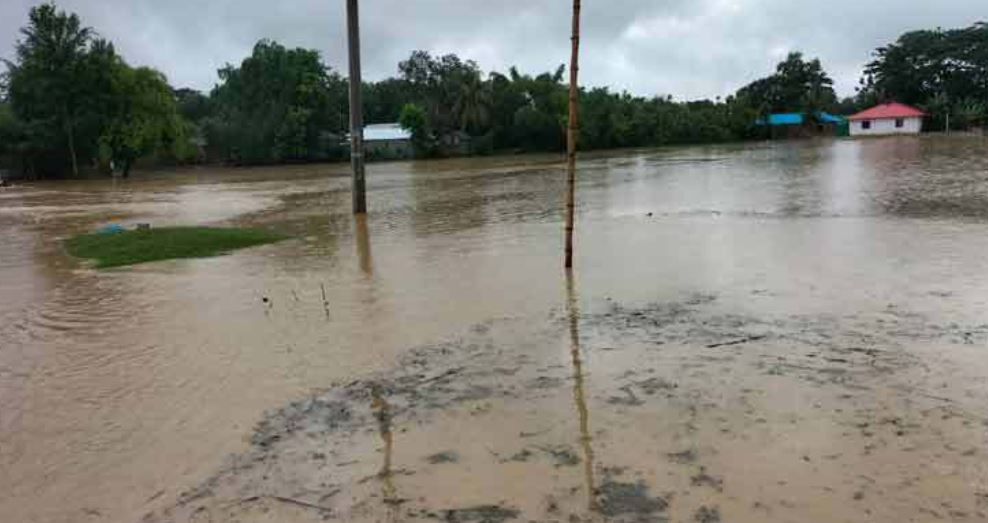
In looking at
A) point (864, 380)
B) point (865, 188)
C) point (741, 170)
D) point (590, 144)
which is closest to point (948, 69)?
point (590, 144)

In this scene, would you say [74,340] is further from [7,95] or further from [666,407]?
[7,95]

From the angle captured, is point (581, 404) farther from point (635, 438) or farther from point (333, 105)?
point (333, 105)

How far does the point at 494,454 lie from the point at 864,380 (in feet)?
8.10

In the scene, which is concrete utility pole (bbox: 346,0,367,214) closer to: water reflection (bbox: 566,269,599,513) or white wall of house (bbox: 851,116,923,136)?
water reflection (bbox: 566,269,599,513)

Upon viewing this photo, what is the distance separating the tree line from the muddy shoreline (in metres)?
45.7

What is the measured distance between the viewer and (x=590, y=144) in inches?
2611

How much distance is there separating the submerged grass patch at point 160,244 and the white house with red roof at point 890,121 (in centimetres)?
6622

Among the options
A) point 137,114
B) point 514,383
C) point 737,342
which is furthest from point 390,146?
point 514,383

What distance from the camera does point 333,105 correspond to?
6306 cm

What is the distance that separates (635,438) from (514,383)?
1.22 metres

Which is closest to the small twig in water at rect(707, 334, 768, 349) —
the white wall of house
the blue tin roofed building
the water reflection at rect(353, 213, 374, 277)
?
the water reflection at rect(353, 213, 374, 277)

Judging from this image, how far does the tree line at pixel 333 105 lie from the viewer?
45.5 m

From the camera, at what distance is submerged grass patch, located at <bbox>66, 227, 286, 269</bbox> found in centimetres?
1200

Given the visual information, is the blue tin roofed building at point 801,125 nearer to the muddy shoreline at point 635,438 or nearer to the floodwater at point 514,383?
the floodwater at point 514,383
